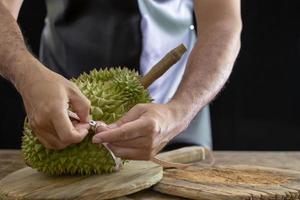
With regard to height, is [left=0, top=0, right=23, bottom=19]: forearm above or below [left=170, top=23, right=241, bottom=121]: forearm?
above

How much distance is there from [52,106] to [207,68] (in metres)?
0.42

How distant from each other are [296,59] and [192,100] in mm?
1373

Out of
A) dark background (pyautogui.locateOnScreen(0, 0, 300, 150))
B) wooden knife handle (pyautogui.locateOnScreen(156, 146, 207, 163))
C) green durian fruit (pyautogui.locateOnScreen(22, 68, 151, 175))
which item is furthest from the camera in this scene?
dark background (pyautogui.locateOnScreen(0, 0, 300, 150))

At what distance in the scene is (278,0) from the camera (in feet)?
8.09

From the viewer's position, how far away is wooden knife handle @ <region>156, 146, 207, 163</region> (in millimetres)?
1392

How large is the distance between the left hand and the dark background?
141cm

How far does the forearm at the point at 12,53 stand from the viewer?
1088 millimetres

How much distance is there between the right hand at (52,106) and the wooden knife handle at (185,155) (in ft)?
1.17

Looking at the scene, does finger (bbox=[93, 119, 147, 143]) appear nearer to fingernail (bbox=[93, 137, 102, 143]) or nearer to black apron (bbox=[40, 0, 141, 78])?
fingernail (bbox=[93, 137, 102, 143])

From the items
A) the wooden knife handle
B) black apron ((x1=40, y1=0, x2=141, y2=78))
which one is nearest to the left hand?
the wooden knife handle

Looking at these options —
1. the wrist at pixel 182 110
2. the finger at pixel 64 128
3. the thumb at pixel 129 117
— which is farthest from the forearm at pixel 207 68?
the finger at pixel 64 128

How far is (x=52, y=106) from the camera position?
1.00 m

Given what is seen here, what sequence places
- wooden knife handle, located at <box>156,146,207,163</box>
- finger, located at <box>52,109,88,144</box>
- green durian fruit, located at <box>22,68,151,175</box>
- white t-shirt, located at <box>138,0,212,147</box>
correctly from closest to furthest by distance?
finger, located at <box>52,109,88,144</box> → green durian fruit, located at <box>22,68,151,175</box> → wooden knife handle, located at <box>156,146,207,163</box> → white t-shirt, located at <box>138,0,212,147</box>

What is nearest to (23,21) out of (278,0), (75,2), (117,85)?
(75,2)
